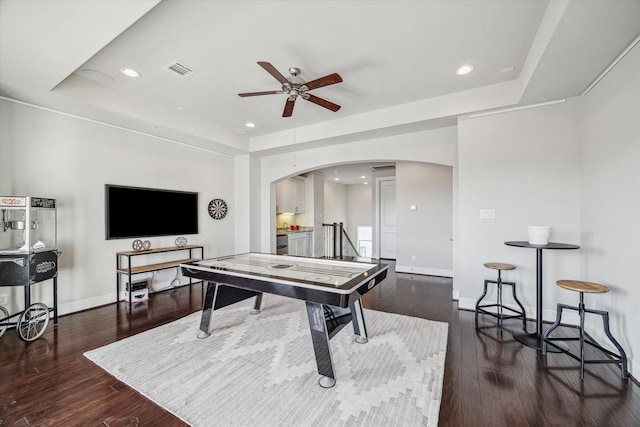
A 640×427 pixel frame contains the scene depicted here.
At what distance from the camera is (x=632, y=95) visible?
85.5 inches

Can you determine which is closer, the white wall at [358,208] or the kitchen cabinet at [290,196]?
the kitchen cabinet at [290,196]

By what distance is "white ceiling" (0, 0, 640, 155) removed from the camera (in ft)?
6.63

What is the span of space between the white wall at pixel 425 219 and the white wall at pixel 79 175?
4.79 m

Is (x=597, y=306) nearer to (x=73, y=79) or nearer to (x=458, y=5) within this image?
(x=458, y=5)

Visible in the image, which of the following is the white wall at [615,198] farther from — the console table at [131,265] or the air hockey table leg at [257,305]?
the console table at [131,265]

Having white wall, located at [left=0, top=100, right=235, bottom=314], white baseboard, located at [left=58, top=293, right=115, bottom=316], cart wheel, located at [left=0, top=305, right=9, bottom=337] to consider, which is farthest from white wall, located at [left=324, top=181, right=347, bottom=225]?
cart wheel, located at [left=0, top=305, right=9, bottom=337]

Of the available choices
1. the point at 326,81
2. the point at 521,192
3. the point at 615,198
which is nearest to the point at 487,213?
the point at 521,192

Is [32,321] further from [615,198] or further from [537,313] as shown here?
[615,198]

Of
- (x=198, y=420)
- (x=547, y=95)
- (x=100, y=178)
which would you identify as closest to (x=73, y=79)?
(x=100, y=178)

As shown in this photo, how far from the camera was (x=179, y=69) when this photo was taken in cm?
298

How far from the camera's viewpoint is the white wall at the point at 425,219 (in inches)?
226

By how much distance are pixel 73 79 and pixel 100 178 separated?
1.33 metres

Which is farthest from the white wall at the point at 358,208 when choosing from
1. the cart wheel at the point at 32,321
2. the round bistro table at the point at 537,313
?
the cart wheel at the point at 32,321

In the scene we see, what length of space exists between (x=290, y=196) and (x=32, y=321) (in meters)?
5.49
